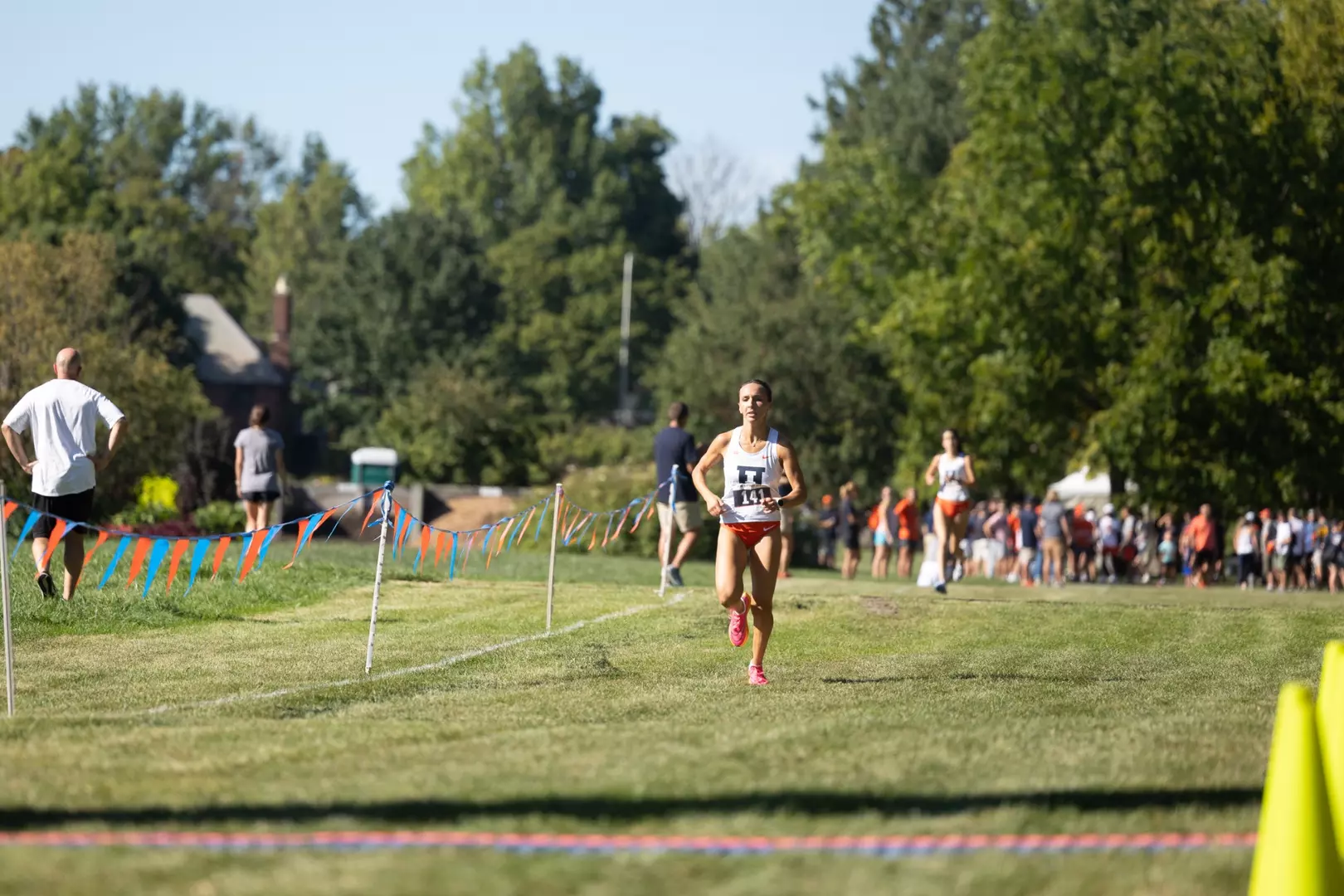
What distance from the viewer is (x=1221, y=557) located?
119 feet

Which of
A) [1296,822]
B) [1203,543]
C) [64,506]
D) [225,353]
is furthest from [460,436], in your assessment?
[1296,822]

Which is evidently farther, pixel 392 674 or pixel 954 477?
pixel 954 477

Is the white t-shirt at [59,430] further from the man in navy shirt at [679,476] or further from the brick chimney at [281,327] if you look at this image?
the brick chimney at [281,327]

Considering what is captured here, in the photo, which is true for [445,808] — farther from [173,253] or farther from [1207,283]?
[173,253]

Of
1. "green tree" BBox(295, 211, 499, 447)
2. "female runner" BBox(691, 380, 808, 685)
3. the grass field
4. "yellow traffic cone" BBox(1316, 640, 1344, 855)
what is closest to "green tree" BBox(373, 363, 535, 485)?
"green tree" BBox(295, 211, 499, 447)

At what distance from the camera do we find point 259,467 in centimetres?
1989

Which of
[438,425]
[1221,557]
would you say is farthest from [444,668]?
[438,425]

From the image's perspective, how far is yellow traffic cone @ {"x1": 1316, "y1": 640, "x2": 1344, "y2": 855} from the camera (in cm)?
680

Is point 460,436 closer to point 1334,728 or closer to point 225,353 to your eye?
point 225,353

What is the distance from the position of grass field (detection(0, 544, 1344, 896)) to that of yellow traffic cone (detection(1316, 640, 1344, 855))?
1.18ft

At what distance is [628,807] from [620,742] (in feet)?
5.25

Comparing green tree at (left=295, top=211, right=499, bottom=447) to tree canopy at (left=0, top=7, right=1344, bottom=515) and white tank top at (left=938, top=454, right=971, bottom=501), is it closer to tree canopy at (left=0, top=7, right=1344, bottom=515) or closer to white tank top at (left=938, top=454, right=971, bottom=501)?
tree canopy at (left=0, top=7, right=1344, bottom=515)

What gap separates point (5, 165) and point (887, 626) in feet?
225

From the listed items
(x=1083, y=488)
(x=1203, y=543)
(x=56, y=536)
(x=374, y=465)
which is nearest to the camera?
(x=56, y=536)
